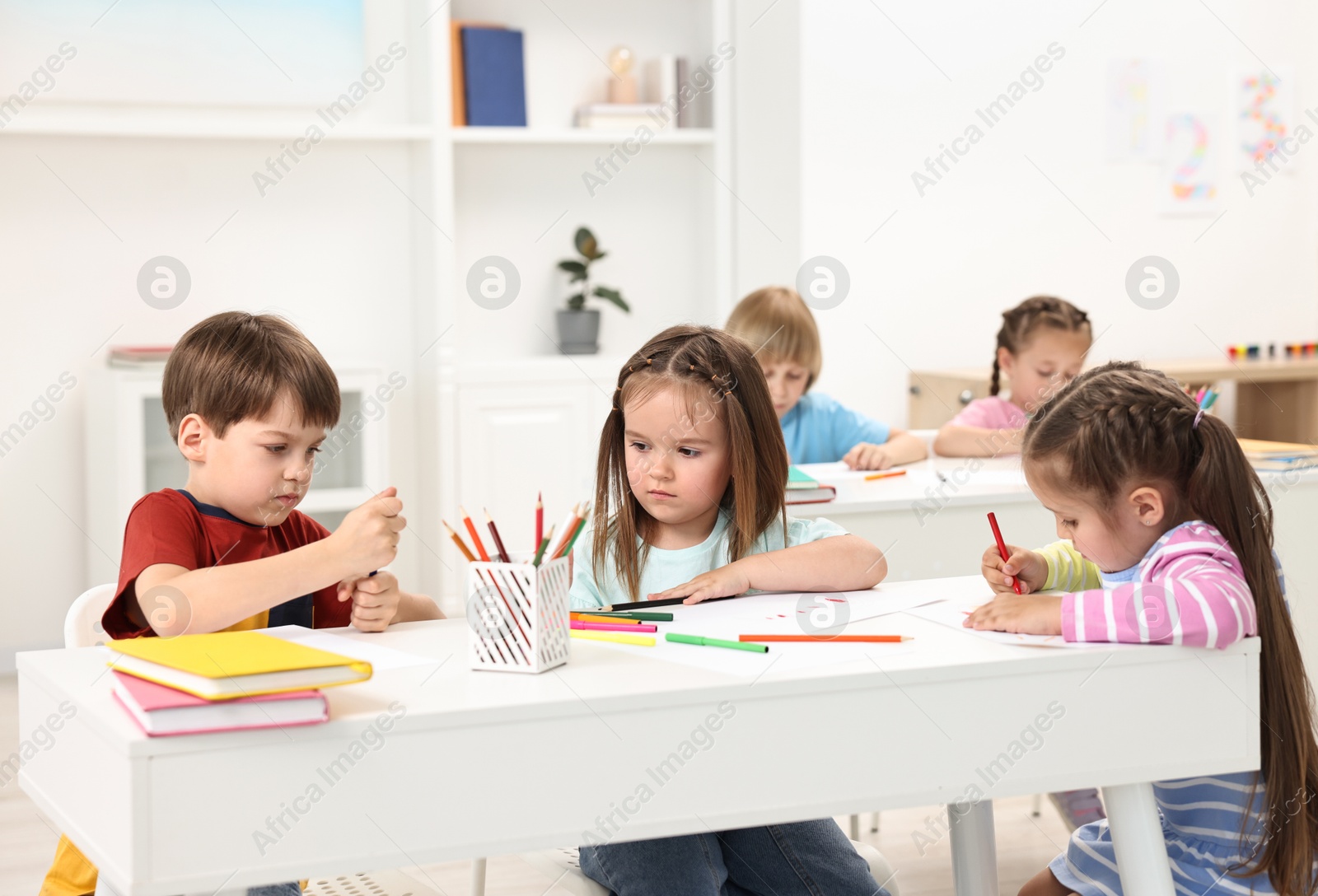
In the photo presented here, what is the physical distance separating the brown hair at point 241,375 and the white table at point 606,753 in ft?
1.19

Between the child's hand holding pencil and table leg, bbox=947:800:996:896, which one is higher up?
the child's hand holding pencil

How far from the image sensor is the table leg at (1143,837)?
117 cm

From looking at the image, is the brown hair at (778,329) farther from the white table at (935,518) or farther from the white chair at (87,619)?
the white chair at (87,619)

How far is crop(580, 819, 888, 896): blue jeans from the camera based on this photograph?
4.16ft

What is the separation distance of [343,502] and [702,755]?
2833 mm

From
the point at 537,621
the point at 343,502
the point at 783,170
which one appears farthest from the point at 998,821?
the point at 783,170

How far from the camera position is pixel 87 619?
141cm

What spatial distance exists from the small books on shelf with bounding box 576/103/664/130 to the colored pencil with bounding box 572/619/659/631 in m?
3.14

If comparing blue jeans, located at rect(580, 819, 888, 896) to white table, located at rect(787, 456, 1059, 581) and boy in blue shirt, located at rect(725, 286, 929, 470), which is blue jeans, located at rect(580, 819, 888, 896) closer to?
A: white table, located at rect(787, 456, 1059, 581)

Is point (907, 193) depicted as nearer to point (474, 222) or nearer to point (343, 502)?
point (474, 222)

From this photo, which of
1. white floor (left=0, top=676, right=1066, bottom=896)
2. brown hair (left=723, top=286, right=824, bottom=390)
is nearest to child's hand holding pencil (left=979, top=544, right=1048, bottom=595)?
white floor (left=0, top=676, right=1066, bottom=896)

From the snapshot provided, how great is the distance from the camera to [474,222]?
4.24m

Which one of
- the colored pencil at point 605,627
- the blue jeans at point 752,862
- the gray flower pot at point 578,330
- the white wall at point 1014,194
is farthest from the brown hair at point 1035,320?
the colored pencil at point 605,627

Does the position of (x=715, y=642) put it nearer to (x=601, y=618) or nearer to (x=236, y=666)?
(x=601, y=618)
